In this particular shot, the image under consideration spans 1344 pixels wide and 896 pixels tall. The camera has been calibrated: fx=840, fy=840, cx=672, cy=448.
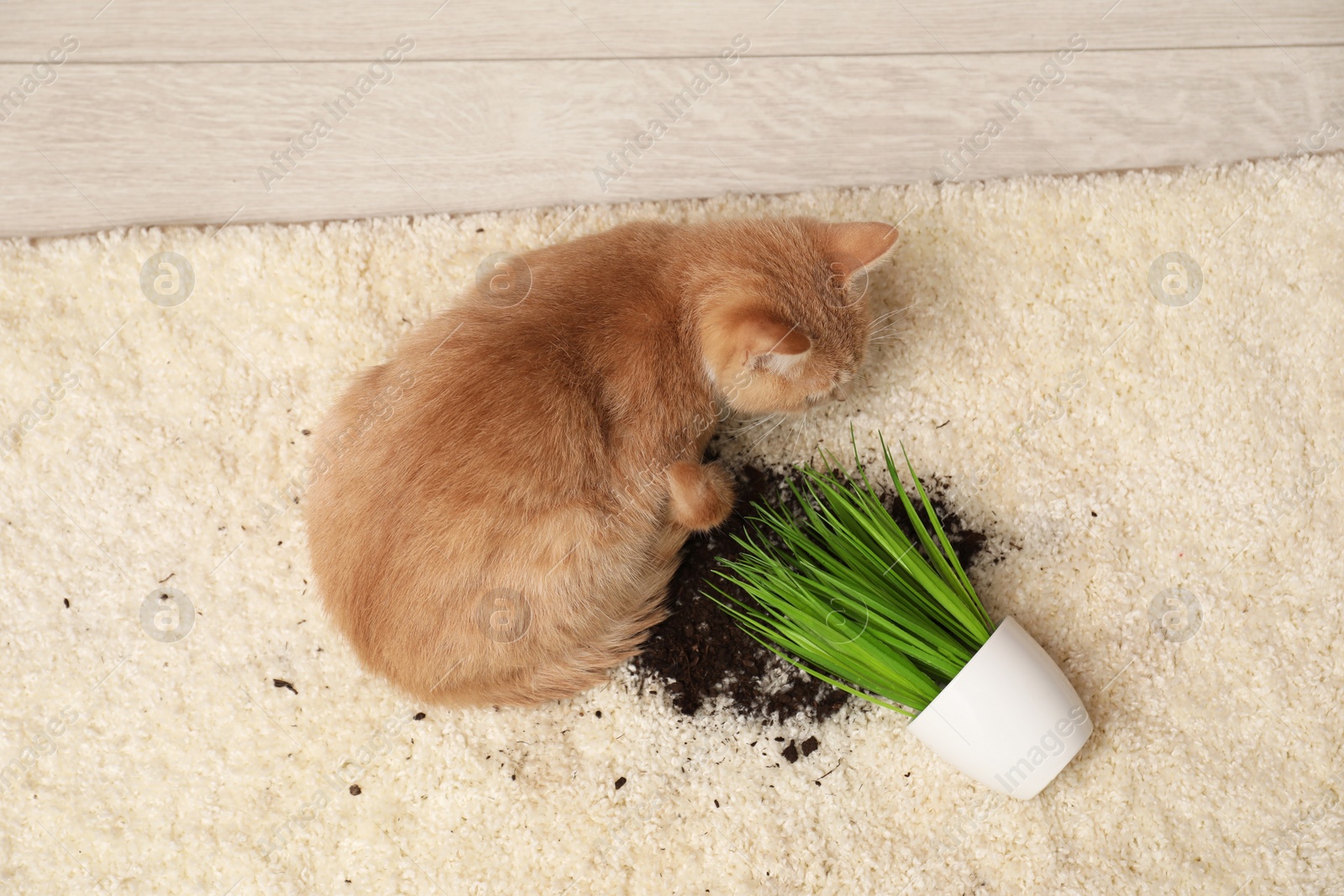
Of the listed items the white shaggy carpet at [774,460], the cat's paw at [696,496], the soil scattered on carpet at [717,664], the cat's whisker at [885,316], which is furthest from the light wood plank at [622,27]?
the soil scattered on carpet at [717,664]

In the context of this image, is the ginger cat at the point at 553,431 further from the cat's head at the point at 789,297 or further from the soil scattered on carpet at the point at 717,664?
the soil scattered on carpet at the point at 717,664

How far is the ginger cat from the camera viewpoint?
1.34 meters

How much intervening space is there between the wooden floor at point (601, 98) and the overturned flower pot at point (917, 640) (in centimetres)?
80

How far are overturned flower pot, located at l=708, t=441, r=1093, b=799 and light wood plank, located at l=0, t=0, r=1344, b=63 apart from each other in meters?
0.99

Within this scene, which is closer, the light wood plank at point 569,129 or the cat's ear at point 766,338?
the cat's ear at point 766,338

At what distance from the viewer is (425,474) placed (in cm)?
133

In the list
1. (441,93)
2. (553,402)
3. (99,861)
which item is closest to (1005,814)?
(553,402)

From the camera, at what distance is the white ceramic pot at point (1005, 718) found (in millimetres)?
1468

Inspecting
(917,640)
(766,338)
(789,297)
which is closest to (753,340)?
(766,338)

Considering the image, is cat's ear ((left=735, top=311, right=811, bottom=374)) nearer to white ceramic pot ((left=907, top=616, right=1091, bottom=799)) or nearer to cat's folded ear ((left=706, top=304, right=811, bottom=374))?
cat's folded ear ((left=706, top=304, right=811, bottom=374))

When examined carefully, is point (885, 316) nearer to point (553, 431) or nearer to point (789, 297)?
point (789, 297)

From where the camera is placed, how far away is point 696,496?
1.47m

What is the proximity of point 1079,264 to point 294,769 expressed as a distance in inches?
74.8

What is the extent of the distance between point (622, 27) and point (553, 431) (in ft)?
3.33
